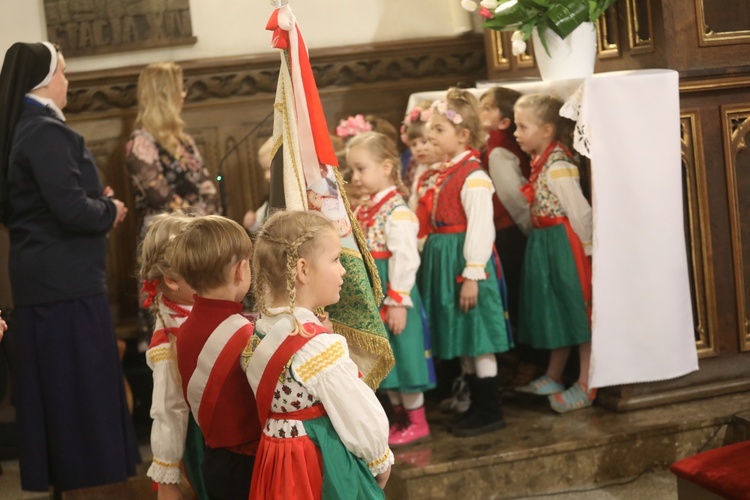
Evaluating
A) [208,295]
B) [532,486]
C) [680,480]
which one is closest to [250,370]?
[208,295]

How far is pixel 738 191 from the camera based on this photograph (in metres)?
4.27

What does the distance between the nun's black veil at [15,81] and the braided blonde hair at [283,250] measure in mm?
2013

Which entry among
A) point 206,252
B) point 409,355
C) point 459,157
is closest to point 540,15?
point 459,157

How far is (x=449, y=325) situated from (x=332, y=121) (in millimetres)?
1959

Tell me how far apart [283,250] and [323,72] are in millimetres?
3530

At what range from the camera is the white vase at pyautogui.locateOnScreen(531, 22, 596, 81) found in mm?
4195

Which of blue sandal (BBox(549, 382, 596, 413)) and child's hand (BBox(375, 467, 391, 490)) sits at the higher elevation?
child's hand (BBox(375, 467, 391, 490))

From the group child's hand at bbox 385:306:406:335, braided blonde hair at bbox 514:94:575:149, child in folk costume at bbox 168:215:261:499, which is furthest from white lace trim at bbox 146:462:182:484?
braided blonde hair at bbox 514:94:575:149

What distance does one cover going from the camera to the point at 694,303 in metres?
4.31


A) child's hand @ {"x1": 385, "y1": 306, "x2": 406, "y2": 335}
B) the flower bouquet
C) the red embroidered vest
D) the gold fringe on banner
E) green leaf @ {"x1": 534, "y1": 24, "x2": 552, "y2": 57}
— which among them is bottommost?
child's hand @ {"x1": 385, "y1": 306, "x2": 406, "y2": 335}

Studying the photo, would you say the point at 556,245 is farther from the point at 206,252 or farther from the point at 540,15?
the point at 206,252

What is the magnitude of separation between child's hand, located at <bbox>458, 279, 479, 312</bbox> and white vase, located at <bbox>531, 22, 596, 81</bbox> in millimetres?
919

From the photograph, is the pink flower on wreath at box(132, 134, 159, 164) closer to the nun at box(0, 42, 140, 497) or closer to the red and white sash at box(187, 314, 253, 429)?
the nun at box(0, 42, 140, 497)

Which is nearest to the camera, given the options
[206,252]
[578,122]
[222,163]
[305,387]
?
[305,387]
